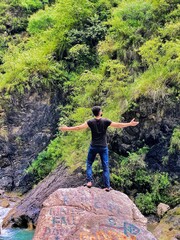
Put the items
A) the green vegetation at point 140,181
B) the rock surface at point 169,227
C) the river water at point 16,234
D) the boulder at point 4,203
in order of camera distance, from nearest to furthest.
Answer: the rock surface at point 169,227 < the river water at point 16,234 < the green vegetation at point 140,181 < the boulder at point 4,203

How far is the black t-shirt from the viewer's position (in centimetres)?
789

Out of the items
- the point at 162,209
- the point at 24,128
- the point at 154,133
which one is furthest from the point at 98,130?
the point at 24,128

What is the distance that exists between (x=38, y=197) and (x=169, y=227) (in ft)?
19.8

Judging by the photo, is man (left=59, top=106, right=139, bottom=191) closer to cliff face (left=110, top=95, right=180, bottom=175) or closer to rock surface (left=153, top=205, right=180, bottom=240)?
rock surface (left=153, top=205, right=180, bottom=240)

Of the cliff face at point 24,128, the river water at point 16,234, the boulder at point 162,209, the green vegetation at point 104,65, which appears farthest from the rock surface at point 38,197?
the cliff face at point 24,128

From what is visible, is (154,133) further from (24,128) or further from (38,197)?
(24,128)

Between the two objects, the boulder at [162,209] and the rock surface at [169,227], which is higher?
the rock surface at [169,227]

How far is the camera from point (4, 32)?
103 ft

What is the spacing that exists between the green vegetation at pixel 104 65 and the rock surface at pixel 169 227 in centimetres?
156

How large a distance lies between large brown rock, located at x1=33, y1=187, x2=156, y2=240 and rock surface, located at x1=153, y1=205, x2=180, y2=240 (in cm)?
543

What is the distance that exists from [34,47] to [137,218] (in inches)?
849

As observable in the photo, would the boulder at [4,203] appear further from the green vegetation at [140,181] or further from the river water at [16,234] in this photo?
the green vegetation at [140,181]

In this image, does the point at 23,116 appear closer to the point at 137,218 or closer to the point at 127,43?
the point at 127,43

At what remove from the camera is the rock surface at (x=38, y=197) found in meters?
15.6
